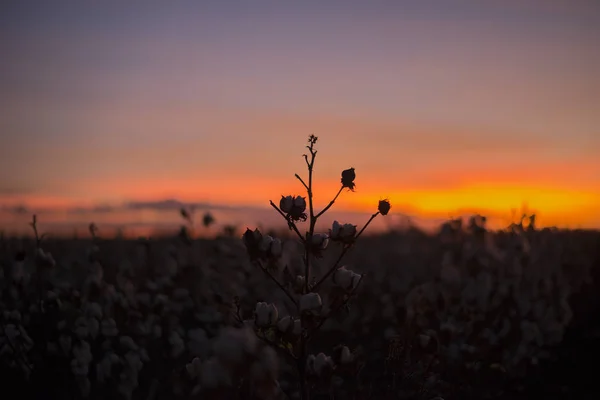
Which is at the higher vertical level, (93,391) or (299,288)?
(299,288)

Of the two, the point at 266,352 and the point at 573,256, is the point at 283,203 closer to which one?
the point at 266,352

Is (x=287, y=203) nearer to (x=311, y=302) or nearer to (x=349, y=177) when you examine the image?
(x=349, y=177)

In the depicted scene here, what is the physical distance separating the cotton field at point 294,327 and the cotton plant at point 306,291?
0.5 inches

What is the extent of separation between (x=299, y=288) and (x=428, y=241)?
1761 centimetres

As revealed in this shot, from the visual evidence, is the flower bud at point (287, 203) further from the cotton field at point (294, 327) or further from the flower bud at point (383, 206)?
the flower bud at point (383, 206)

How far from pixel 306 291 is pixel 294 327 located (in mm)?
392

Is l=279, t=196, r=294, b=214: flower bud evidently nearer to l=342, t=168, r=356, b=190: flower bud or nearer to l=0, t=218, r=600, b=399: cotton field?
l=0, t=218, r=600, b=399: cotton field

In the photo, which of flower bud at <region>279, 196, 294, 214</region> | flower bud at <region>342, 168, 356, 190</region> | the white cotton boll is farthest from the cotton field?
flower bud at <region>342, 168, 356, 190</region>

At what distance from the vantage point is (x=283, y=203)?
3.87 meters

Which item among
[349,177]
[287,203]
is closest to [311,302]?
[287,203]

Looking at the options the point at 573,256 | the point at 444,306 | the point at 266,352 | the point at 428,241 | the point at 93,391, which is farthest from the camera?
the point at 428,241

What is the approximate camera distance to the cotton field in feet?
12.2

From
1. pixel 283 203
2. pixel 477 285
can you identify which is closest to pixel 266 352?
pixel 283 203

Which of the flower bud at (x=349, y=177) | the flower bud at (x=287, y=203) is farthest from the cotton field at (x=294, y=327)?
the flower bud at (x=349, y=177)
